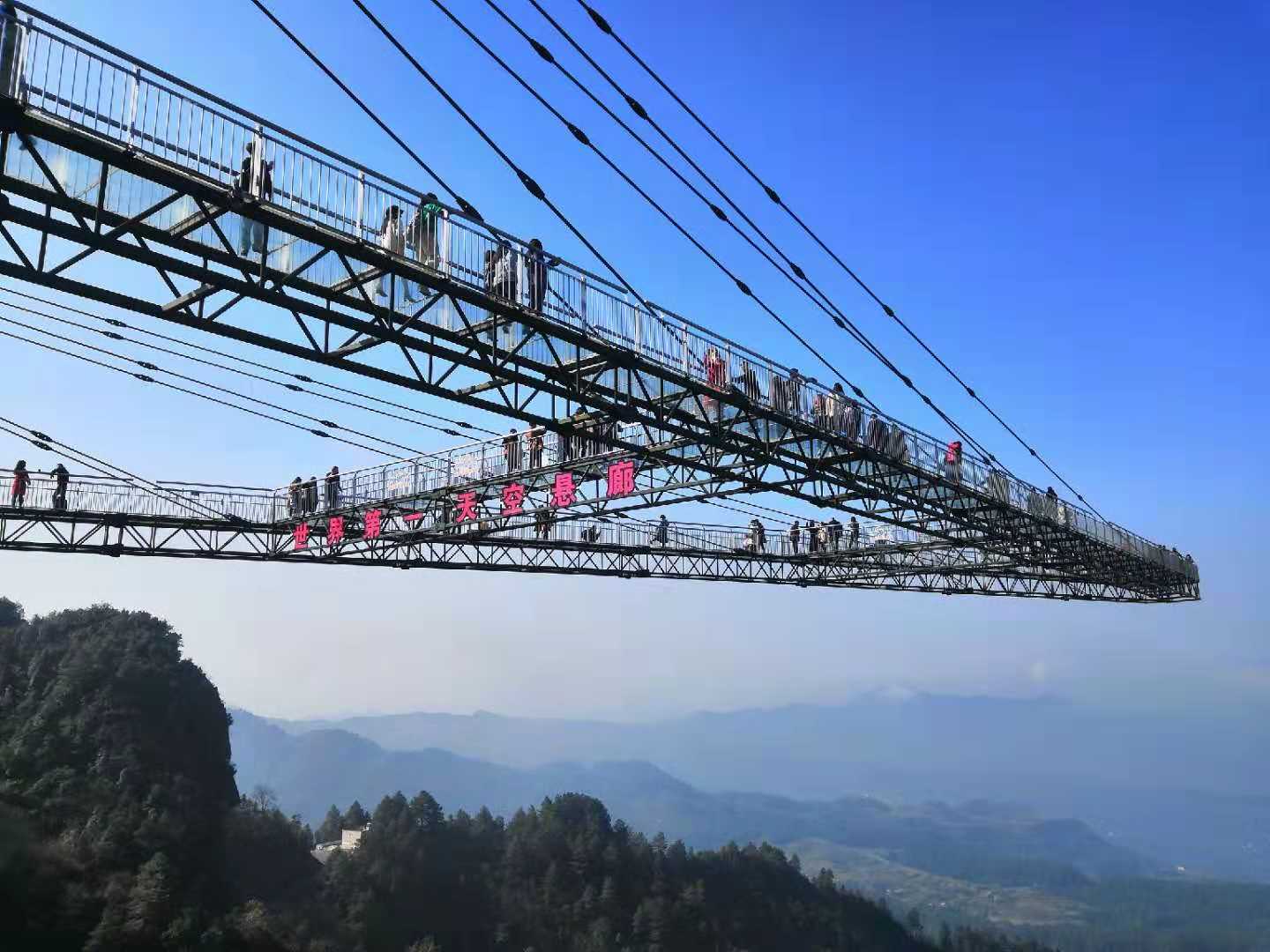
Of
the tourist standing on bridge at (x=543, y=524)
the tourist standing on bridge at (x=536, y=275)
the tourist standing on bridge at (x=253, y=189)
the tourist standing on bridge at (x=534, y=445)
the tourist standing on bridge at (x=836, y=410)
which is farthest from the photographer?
the tourist standing on bridge at (x=543, y=524)

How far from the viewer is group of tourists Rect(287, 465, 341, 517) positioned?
1026 inches

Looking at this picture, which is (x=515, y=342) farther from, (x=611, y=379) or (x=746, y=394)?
(x=746, y=394)

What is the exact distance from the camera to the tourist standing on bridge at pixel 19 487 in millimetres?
22219

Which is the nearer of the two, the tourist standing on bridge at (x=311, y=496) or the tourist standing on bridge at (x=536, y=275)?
the tourist standing on bridge at (x=536, y=275)

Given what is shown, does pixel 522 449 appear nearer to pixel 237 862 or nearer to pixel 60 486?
pixel 60 486

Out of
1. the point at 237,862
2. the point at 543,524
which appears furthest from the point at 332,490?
the point at 237,862

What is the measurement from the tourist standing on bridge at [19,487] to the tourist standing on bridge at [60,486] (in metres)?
0.53

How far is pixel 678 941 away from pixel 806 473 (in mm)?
83870

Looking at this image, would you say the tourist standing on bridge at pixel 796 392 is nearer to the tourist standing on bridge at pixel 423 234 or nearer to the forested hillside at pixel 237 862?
the tourist standing on bridge at pixel 423 234

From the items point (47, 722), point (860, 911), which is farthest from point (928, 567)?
point (860, 911)

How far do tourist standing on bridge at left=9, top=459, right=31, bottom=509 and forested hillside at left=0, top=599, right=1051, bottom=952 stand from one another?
3098 cm

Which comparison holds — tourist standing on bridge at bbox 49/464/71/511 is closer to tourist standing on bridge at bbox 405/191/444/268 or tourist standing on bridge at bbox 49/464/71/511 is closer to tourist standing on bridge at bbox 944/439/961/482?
tourist standing on bridge at bbox 405/191/444/268

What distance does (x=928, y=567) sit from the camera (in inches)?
1302

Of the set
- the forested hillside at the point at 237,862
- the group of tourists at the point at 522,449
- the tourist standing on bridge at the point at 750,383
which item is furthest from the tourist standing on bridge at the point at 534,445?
the forested hillside at the point at 237,862
